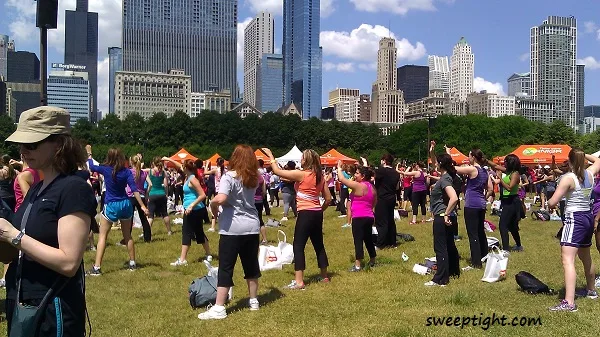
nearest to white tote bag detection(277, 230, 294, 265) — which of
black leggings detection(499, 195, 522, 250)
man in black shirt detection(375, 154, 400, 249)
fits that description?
man in black shirt detection(375, 154, 400, 249)

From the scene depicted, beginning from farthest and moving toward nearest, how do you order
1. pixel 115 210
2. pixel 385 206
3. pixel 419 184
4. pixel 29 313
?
pixel 419 184
pixel 385 206
pixel 115 210
pixel 29 313

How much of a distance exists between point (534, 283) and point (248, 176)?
414cm

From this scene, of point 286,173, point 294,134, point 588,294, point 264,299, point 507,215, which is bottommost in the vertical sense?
point 264,299

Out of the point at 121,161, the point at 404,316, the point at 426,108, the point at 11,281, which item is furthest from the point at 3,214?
the point at 426,108

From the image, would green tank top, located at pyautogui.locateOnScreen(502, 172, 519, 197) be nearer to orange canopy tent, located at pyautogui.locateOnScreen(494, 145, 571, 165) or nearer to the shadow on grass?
the shadow on grass

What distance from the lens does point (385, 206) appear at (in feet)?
39.8

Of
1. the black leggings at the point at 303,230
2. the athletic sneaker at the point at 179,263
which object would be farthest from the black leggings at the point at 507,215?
the athletic sneaker at the point at 179,263

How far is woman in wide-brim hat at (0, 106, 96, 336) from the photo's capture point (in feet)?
9.20

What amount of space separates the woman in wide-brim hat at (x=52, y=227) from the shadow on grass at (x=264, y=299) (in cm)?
434

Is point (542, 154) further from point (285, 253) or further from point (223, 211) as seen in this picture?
point (223, 211)

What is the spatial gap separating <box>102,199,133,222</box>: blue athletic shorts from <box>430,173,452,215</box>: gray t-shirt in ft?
16.4

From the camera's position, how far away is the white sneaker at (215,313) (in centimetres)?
667

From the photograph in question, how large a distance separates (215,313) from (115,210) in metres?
3.43

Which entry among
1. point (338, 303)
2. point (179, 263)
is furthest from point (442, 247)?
point (179, 263)
